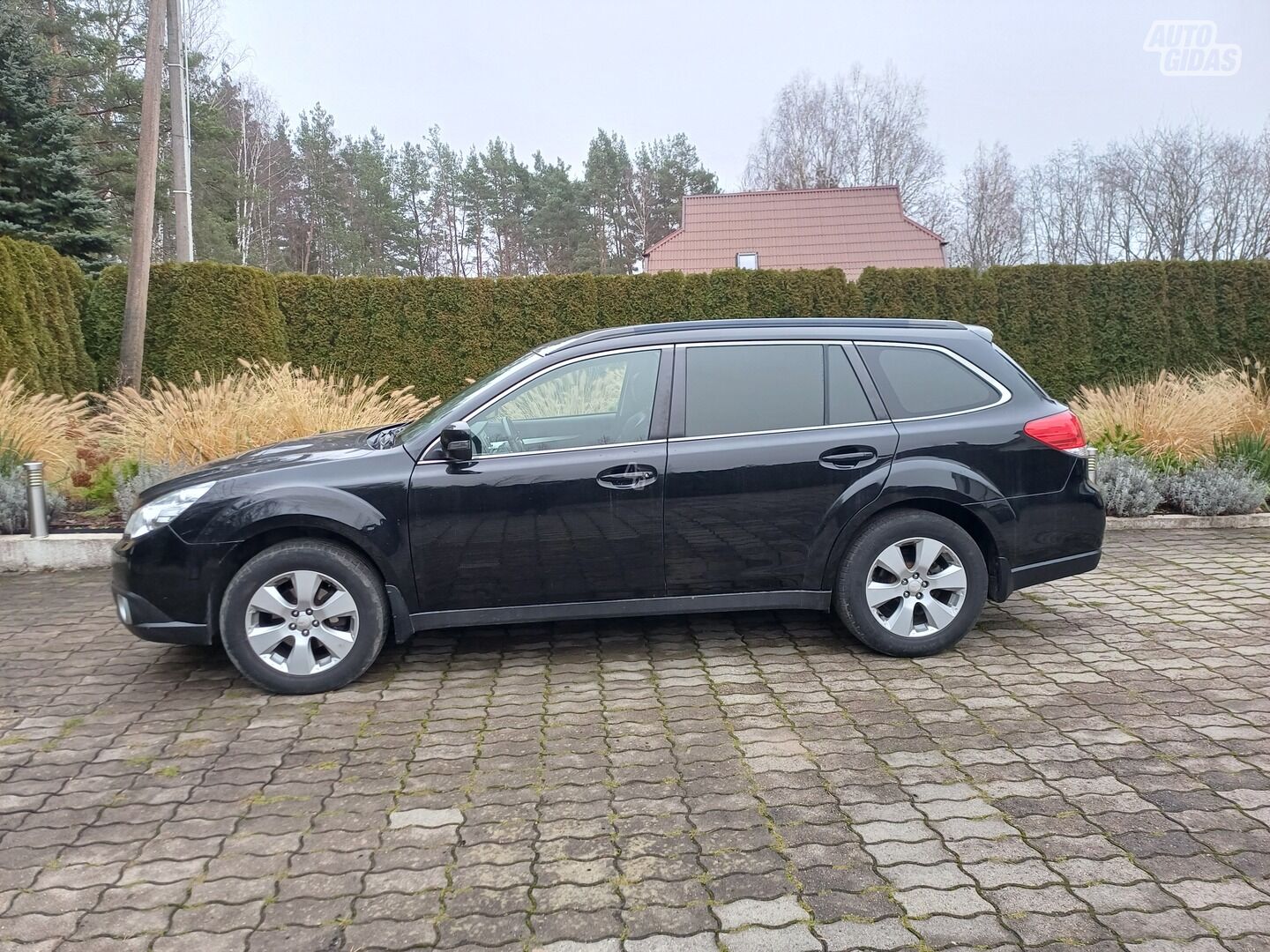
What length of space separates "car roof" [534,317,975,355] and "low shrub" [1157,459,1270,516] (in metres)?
4.49

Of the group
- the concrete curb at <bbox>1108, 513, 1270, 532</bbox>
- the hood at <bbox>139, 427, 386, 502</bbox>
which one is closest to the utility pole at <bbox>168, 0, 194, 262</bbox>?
the hood at <bbox>139, 427, 386, 502</bbox>

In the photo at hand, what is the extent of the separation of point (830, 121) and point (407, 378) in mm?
45319

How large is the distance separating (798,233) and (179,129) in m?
19.6

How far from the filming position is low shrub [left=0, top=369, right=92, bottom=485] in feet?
26.1

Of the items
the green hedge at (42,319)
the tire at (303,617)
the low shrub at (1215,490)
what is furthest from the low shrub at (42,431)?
the low shrub at (1215,490)

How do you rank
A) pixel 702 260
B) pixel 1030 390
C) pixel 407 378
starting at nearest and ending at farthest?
pixel 1030 390, pixel 407 378, pixel 702 260

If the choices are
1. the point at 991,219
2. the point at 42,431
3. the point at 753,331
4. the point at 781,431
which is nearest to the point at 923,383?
the point at 781,431

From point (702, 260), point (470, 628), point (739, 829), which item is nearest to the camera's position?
point (739, 829)

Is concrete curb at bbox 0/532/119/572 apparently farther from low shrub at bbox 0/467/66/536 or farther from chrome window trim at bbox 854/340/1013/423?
chrome window trim at bbox 854/340/1013/423

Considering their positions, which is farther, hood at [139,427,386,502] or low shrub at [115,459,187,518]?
low shrub at [115,459,187,518]

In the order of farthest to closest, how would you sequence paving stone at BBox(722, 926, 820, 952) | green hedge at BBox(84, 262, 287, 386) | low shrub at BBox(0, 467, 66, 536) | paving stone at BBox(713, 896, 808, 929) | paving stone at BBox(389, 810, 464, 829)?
green hedge at BBox(84, 262, 287, 386) → low shrub at BBox(0, 467, 66, 536) → paving stone at BBox(389, 810, 464, 829) → paving stone at BBox(713, 896, 808, 929) → paving stone at BBox(722, 926, 820, 952)

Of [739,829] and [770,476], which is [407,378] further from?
[739,829]

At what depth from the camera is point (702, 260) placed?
3000 centimetres

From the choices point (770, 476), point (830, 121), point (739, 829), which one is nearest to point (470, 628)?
point (770, 476)
